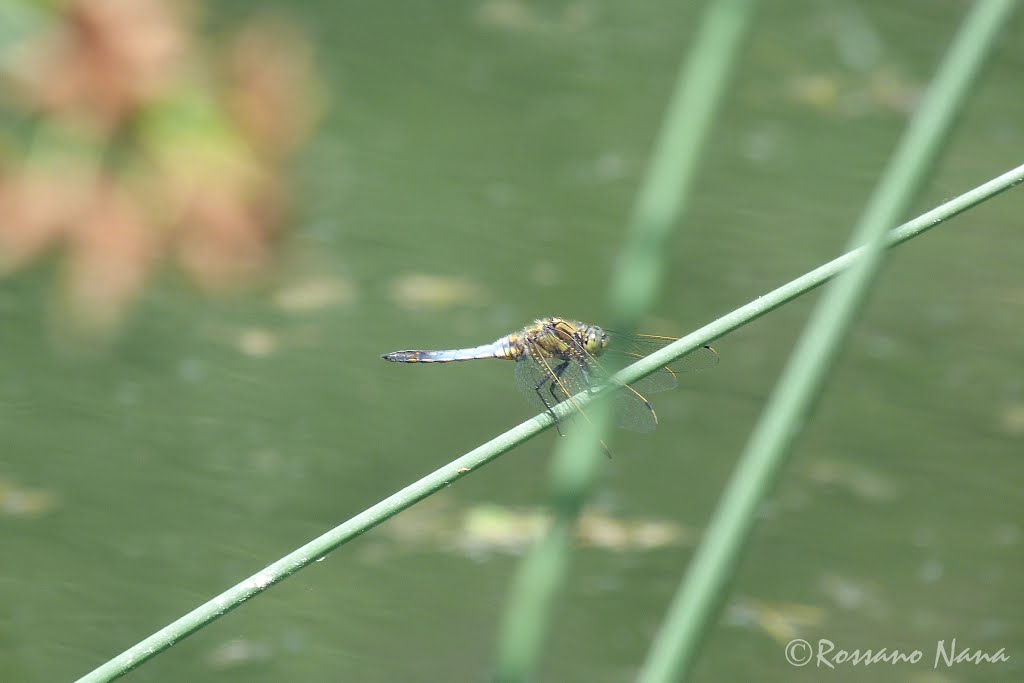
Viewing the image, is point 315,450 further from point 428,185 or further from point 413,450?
point 428,185

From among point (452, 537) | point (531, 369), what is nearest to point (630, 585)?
point (452, 537)

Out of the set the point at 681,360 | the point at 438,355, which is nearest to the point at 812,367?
the point at 681,360

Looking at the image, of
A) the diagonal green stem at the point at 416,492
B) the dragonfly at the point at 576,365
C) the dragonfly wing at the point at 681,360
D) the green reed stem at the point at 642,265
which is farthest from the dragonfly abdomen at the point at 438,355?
the green reed stem at the point at 642,265

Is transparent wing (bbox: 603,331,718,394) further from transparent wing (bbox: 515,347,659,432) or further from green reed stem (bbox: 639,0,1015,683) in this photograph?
green reed stem (bbox: 639,0,1015,683)

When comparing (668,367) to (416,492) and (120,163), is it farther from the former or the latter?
(120,163)

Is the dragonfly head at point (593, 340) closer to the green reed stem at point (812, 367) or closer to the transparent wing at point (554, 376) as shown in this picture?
the transparent wing at point (554, 376)

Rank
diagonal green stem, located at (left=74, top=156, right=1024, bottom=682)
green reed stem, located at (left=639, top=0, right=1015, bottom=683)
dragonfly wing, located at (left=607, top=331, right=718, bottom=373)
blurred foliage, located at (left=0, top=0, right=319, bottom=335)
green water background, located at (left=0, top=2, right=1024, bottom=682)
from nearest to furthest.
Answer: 1. green reed stem, located at (left=639, top=0, right=1015, bottom=683)
2. diagonal green stem, located at (left=74, top=156, right=1024, bottom=682)
3. dragonfly wing, located at (left=607, top=331, right=718, bottom=373)
4. green water background, located at (left=0, top=2, right=1024, bottom=682)
5. blurred foliage, located at (left=0, top=0, right=319, bottom=335)

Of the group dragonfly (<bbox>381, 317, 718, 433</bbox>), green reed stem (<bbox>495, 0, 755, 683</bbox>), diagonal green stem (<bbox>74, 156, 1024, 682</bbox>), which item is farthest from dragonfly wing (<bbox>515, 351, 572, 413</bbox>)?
green reed stem (<bbox>495, 0, 755, 683</bbox>)
